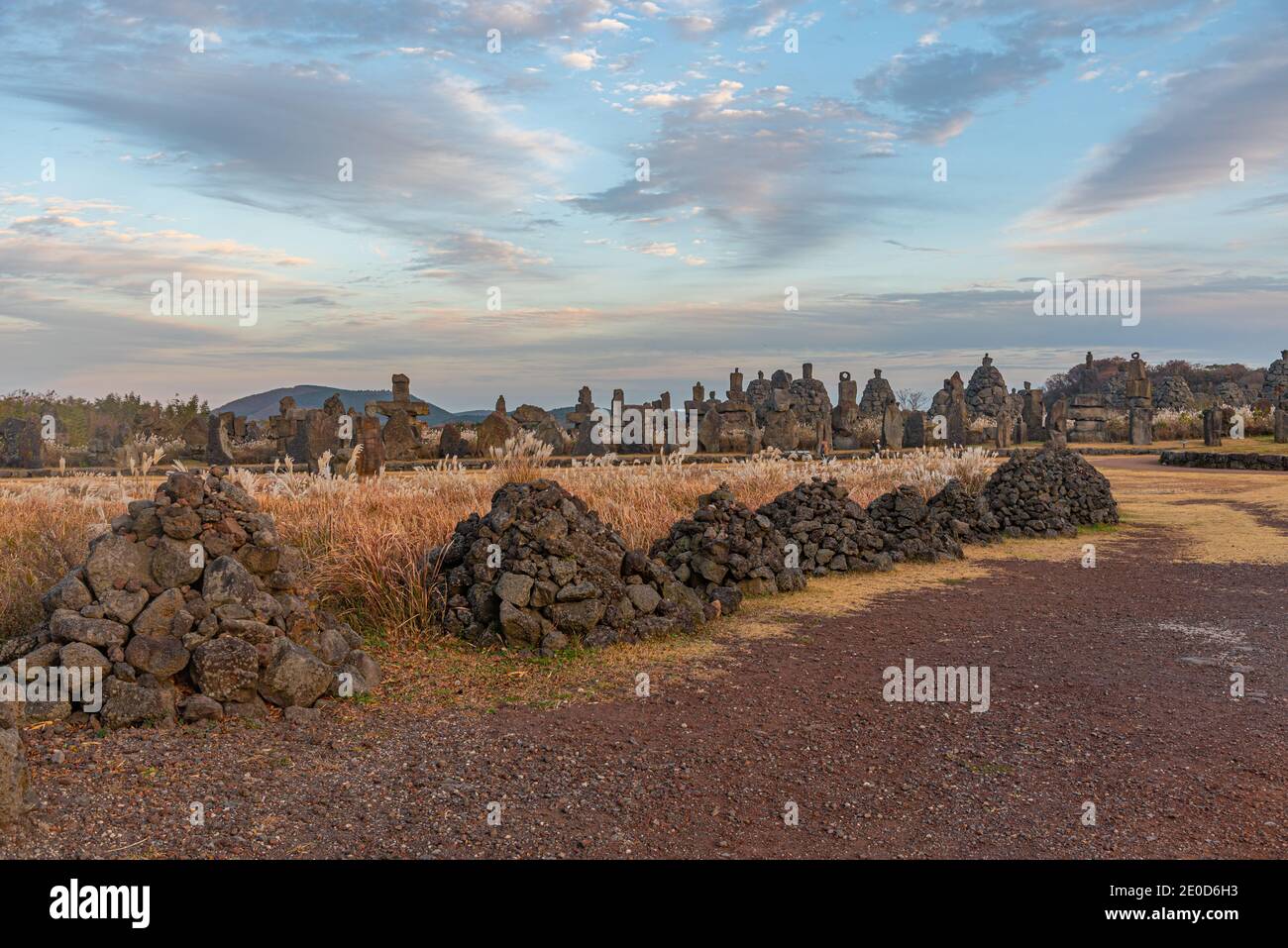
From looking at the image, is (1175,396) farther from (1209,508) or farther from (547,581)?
(547,581)

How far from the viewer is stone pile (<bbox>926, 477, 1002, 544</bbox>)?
13.7m

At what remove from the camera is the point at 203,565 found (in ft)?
20.2

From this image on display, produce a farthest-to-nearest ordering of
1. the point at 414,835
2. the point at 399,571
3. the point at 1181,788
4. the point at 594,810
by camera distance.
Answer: the point at 399,571 → the point at 1181,788 → the point at 594,810 → the point at 414,835

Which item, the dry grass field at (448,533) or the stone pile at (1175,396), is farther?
the stone pile at (1175,396)

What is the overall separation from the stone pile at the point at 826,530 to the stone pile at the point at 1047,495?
11.7 feet

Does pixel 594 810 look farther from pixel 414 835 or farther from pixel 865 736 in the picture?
pixel 865 736

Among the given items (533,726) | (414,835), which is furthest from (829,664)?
(414,835)

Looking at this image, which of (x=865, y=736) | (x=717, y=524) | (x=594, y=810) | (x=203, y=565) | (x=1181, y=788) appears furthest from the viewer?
(x=717, y=524)

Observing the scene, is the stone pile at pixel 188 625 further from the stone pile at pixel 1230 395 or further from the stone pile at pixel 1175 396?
the stone pile at pixel 1230 395

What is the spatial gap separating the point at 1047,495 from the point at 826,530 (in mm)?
5251

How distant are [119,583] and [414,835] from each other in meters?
2.86

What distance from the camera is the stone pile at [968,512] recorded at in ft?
44.9

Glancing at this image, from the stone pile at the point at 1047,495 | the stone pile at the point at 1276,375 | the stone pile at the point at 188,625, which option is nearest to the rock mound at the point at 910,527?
the stone pile at the point at 1047,495

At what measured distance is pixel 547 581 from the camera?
7.90m
